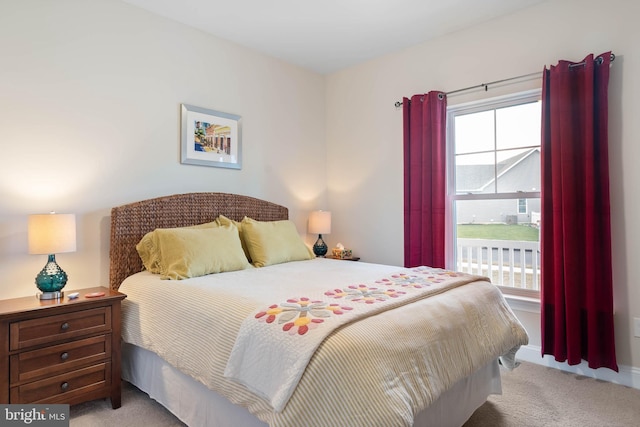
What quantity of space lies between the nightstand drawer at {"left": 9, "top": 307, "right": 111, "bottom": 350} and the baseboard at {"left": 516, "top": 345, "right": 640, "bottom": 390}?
2.90m

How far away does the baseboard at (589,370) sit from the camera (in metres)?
2.43

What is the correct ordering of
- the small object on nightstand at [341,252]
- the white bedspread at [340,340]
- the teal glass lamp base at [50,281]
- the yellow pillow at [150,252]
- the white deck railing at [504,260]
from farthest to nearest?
the small object on nightstand at [341,252] → the white deck railing at [504,260] → the yellow pillow at [150,252] → the teal glass lamp base at [50,281] → the white bedspread at [340,340]

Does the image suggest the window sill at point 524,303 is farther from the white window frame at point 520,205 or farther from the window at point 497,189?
the white window frame at point 520,205

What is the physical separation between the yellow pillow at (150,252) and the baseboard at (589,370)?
2751 millimetres

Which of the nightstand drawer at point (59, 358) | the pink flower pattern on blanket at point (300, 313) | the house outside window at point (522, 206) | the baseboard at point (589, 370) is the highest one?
the house outside window at point (522, 206)

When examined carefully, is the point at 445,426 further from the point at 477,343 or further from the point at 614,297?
the point at 614,297

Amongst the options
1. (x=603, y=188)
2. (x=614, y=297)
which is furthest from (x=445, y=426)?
(x=603, y=188)

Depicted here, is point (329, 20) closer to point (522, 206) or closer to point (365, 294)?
point (522, 206)

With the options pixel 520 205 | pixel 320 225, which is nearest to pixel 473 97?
pixel 520 205

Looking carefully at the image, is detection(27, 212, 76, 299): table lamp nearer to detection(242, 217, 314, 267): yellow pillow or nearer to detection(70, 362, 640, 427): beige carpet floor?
detection(70, 362, 640, 427): beige carpet floor

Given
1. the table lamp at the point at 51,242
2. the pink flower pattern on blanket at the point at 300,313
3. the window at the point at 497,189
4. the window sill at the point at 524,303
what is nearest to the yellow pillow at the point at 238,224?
the table lamp at the point at 51,242

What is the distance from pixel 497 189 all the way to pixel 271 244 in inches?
74.8

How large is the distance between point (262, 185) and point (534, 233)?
7.81 feet

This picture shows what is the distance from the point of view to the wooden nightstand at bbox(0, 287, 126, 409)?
1842 millimetres
